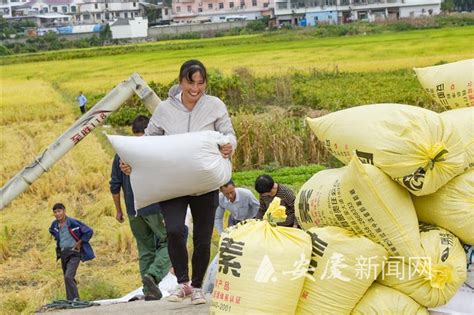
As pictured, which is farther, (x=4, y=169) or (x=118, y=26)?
(x=118, y=26)

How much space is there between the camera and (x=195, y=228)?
3848 millimetres

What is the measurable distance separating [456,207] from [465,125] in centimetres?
44

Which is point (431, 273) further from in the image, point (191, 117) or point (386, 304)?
point (191, 117)

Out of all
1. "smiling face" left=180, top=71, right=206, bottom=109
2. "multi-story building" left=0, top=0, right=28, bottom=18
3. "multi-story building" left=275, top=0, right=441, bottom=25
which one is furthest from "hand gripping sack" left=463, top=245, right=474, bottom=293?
"multi-story building" left=0, top=0, right=28, bottom=18

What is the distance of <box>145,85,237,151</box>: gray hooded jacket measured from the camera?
371 cm

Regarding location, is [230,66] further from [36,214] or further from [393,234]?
[393,234]

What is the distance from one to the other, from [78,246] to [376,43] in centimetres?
2916

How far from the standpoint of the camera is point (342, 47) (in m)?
32.9

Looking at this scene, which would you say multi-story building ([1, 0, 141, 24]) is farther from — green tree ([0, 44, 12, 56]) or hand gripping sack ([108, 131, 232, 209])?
hand gripping sack ([108, 131, 232, 209])

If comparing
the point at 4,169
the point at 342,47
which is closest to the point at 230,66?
the point at 342,47

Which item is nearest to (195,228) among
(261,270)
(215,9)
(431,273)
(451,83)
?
(261,270)

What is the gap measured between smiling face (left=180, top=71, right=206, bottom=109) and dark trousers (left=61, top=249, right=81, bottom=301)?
2.36m

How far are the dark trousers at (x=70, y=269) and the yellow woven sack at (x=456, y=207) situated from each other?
10.1 ft

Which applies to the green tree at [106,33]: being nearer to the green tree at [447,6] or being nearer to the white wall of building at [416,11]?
the white wall of building at [416,11]
